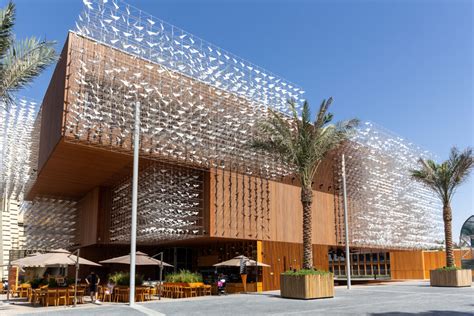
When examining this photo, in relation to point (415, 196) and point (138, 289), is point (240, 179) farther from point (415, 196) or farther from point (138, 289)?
point (415, 196)

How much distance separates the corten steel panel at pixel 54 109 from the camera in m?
23.8

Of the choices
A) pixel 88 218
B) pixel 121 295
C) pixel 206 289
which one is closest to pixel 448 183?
pixel 206 289

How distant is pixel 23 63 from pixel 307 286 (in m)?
14.4

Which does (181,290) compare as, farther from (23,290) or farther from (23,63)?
(23,63)

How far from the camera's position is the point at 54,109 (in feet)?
85.8

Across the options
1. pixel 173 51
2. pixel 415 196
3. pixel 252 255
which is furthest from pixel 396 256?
pixel 173 51

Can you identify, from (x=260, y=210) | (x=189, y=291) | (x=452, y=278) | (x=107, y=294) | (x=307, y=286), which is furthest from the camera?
(x=260, y=210)

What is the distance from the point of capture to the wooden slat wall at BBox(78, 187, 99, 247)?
34.4 m

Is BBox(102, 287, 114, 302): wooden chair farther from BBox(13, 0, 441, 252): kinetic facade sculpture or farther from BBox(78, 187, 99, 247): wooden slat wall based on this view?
BBox(78, 187, 99, 247): wooden slat wall

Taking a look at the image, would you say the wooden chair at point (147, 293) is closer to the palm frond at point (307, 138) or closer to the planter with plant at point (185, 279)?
the planter with plant at point (185, 279)

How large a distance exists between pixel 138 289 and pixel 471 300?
14.2 metres

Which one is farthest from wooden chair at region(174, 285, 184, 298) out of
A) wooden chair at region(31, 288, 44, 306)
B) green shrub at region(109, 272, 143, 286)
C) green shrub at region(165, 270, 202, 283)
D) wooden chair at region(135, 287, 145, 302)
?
wooden chair at region(31, 288, 44, 306)

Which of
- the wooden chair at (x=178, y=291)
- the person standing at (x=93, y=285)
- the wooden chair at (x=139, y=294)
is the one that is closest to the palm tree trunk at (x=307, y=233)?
the wooden chair at (x=178, y=291)

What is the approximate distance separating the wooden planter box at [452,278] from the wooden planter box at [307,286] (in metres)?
10.7
